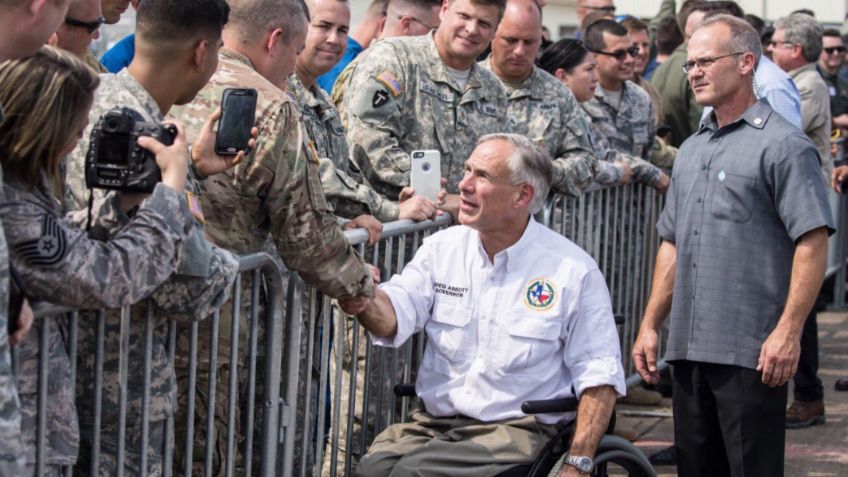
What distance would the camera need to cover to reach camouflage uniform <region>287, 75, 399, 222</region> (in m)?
4.73

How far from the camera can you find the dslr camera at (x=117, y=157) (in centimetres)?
289

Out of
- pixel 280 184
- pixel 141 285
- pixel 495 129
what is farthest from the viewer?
pixel 495 129

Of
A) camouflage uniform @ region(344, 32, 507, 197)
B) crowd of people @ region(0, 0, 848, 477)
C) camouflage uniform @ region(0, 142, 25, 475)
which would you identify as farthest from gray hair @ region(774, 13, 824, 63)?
camouflage uniform @ region(0, 142, 25, 475)

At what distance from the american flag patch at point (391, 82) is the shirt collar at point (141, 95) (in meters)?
2.18

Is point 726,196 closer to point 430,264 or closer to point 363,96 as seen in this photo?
point 430,264

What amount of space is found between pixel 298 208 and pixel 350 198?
1.08 metres

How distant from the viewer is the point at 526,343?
4168 millimetres

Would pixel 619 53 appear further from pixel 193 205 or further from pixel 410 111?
pixel 193 205

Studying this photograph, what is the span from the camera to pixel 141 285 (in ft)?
9.21

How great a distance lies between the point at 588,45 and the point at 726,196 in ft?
10.9

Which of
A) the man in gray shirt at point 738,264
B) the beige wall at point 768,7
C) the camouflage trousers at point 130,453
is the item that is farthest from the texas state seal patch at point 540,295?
the beige wall at point 768,7

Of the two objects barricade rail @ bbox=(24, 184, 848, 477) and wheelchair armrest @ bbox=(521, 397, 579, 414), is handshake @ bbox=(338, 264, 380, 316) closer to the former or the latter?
barricade rail @ bbox=(24, 184, 848, 477)

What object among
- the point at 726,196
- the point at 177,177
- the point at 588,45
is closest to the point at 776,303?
the point at 726,196

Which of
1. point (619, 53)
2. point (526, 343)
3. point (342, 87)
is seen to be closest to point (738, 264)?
point (526, 343)
